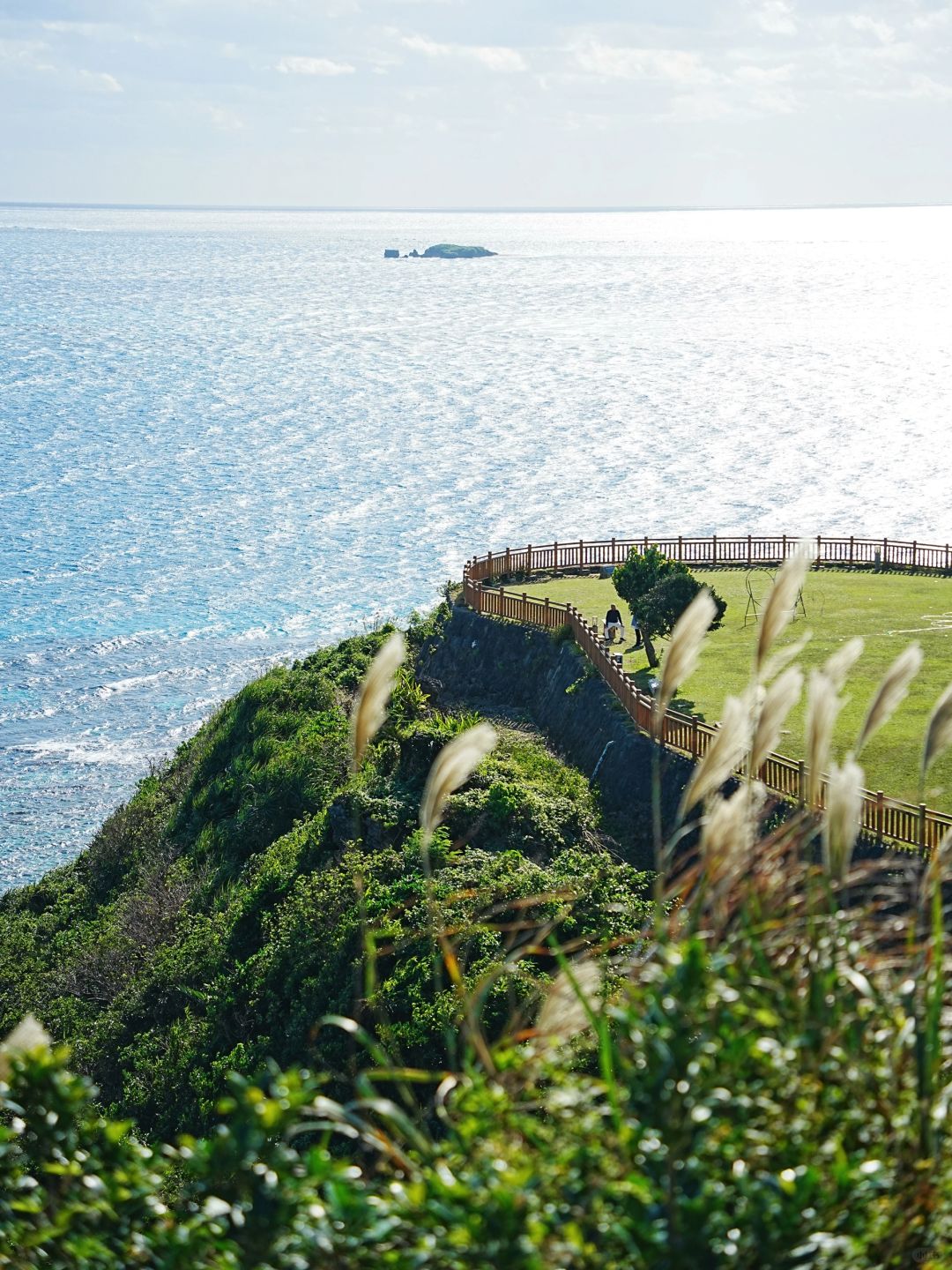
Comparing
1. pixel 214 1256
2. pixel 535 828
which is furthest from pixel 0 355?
pixel 214 1256

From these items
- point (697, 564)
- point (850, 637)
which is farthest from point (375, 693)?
point (697, 564)

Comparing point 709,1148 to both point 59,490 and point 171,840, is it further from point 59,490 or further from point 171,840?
point 59,490

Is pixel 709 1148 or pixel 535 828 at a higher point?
pixel 709 1148

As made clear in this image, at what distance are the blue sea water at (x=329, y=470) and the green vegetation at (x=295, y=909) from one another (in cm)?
754

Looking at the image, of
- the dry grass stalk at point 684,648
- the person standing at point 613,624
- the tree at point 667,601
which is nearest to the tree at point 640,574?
the tree at point 667,601

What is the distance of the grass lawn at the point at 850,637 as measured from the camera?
20469 millimetres

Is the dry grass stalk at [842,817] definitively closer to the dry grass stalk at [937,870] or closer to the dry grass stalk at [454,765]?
the dry grass stalk at [937,870]

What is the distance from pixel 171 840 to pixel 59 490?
50.8 m

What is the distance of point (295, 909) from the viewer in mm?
20719

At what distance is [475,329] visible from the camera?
144 metres

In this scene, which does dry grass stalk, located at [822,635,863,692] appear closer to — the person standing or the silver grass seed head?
the silver grass seed head

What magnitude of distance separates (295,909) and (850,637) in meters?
12.1

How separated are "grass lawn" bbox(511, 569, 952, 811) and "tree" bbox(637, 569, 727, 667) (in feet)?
3.26

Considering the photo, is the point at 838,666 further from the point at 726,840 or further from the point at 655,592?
the point at 655,592
